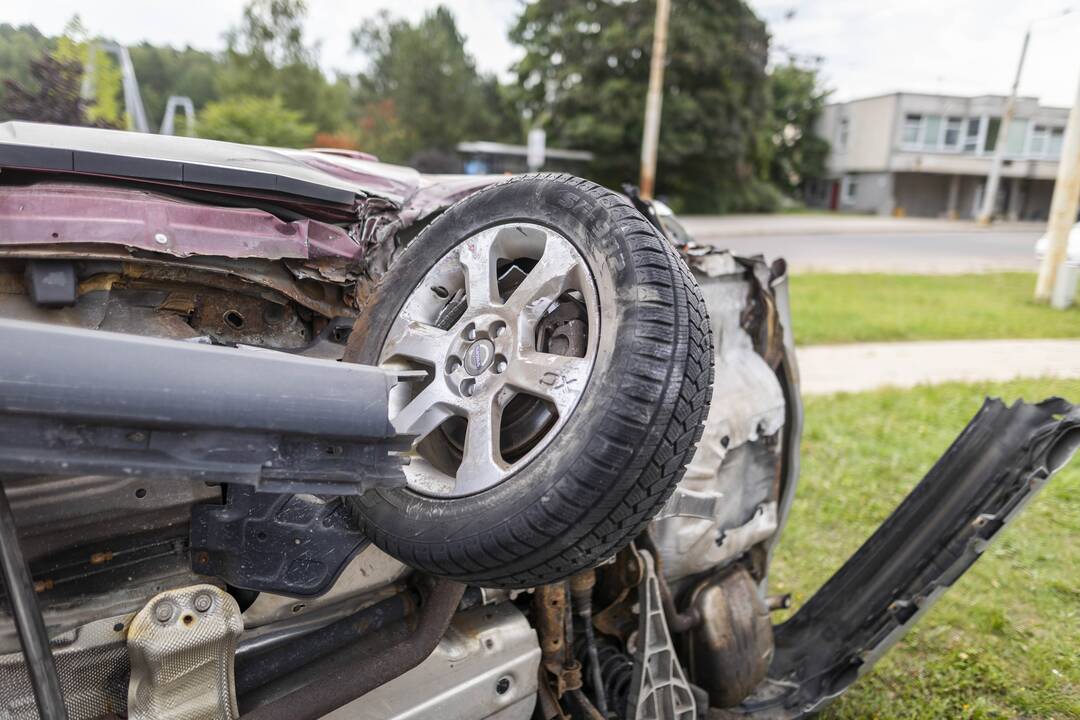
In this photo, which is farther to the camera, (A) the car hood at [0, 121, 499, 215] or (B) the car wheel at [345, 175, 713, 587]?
(A) the car hood at [0, 121, 499, 215]

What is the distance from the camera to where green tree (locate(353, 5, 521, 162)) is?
28406 mm

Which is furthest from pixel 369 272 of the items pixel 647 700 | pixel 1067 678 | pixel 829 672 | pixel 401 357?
pixel 1067 678

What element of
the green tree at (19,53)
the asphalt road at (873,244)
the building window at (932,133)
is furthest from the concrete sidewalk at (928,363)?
the building window at (932,133)

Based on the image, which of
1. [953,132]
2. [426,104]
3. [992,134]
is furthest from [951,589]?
[992,134]

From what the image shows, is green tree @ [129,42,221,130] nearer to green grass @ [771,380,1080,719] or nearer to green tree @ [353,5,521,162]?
green grass @ [771,380,1080,719]

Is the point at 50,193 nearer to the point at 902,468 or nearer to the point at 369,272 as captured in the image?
the point at 369,272

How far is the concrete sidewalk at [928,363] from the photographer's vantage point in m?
6.87

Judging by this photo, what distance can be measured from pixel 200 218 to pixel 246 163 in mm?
262

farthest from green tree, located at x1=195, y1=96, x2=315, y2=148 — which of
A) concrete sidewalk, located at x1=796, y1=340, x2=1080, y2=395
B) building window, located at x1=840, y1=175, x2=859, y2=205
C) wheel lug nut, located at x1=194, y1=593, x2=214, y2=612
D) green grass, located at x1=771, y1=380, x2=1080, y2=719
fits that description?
building window, located at x1=840, y1=175, x2=859, y2=205

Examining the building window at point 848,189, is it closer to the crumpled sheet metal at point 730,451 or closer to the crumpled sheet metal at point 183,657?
the crumpled sheet metal at point 730,451

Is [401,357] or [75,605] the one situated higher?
[401,357]

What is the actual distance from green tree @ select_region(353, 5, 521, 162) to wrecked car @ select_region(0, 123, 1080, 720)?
1027 inches

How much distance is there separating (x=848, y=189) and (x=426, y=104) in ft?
83.6

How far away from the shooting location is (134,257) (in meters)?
1.71
